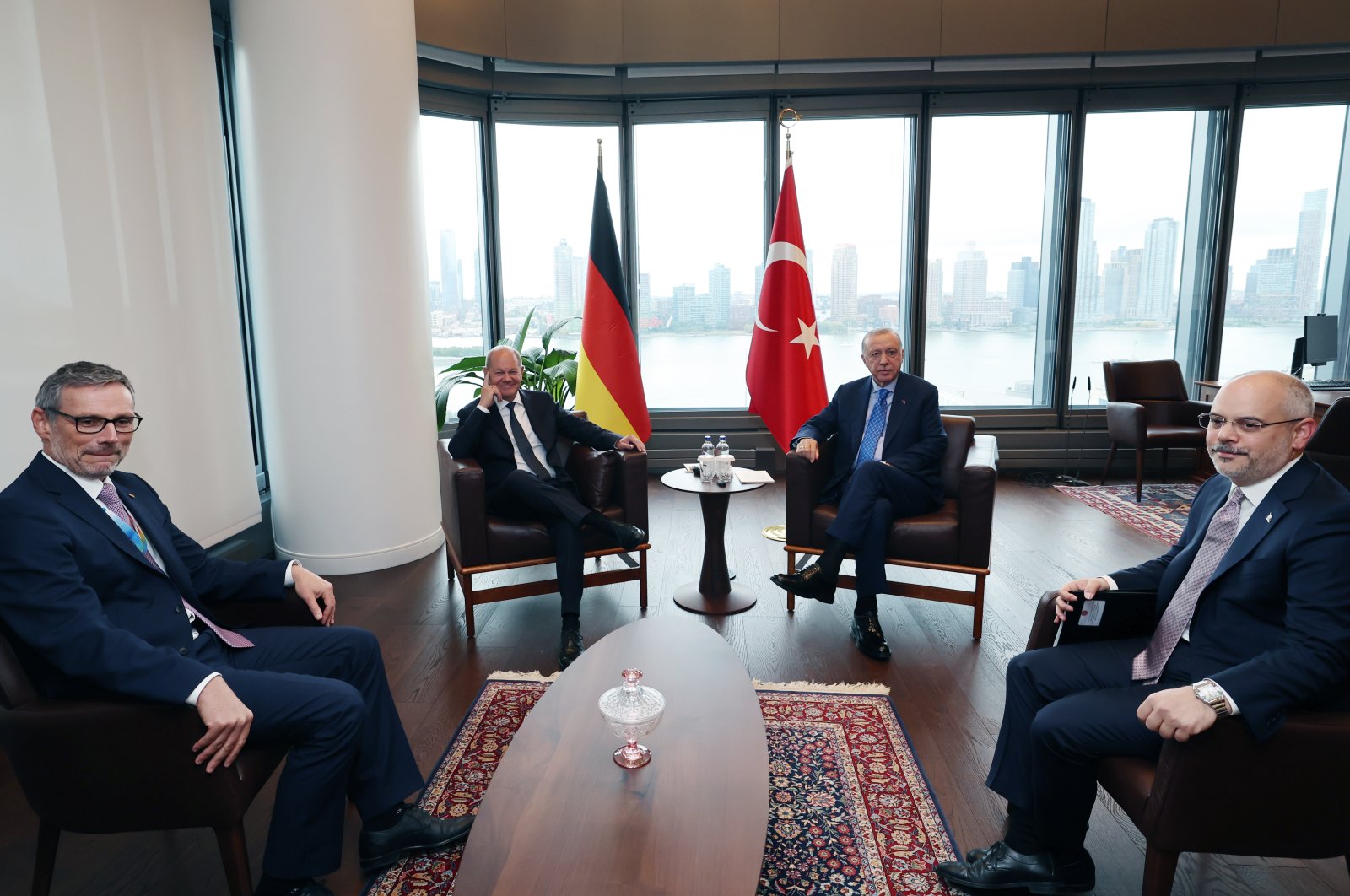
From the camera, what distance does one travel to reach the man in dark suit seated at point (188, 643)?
161 centimetres

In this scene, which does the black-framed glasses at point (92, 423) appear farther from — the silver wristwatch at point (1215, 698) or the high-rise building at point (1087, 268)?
the high-rise building at point (1087, 268)

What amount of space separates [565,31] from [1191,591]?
5605 mm

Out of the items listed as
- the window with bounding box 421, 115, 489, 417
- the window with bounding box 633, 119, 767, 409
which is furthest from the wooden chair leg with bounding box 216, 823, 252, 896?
the window with bounding box 633, 119, 767, 409

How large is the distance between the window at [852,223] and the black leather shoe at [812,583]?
11.4 ft

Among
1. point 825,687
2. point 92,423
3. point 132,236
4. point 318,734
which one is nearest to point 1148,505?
point 825,687

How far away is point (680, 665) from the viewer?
223 centimetres

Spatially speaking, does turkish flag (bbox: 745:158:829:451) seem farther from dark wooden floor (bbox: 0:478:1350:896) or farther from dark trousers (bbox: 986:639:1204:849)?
dark trousers (bbox: 986:639:1204:849)

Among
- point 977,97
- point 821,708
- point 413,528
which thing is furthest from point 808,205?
point 821,708

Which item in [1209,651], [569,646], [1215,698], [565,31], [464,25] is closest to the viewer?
[1215,698]

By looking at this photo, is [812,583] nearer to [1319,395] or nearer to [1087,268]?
[1319,395]

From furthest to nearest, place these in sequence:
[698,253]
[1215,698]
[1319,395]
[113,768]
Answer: [698,253] < [1319,395] < [113,768] < [1215,698]

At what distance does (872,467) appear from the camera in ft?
11.1

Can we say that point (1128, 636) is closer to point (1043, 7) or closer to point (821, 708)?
point (821, 708)

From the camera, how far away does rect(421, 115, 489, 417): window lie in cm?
582
